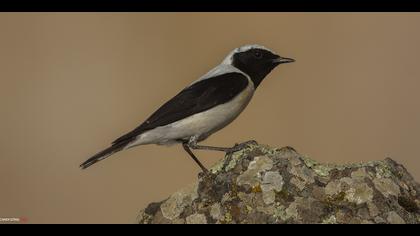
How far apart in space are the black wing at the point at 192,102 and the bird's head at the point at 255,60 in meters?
0.77

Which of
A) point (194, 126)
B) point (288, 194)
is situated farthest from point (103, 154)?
point (288, 194)

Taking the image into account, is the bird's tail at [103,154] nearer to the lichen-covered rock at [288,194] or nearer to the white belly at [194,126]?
the white belly at [194,126]

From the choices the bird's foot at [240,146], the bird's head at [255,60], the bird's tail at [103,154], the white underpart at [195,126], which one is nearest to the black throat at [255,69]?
the bird's head at [255,60]

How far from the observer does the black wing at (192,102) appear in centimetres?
854

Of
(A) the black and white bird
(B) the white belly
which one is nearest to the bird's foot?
(A) the black and white bird

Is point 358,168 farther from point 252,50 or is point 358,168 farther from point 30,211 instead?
point 30,211

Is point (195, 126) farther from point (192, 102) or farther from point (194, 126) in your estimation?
point (192, 102)

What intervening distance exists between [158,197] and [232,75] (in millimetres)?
3849

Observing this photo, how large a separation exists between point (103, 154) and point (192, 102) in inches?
49.0

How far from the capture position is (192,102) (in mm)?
8680

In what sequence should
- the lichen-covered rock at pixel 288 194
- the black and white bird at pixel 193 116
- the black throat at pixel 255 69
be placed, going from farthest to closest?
the black throat at pixel 255 69 < the black and white bird at pixel 193 116 < the lichen-covered rock at pixel 288 194

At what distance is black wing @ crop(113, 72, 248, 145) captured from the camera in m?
8.54

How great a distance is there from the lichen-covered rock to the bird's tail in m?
2.03

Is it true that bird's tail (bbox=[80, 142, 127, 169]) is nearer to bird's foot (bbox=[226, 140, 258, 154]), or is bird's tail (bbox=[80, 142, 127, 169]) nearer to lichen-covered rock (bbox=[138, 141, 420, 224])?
bird's foot (bbox=[226, 140, 258, 154])
